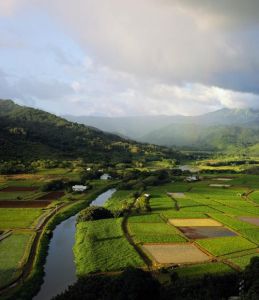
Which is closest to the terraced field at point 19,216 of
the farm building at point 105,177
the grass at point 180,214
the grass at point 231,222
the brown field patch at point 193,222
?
the farm building at point 105,177

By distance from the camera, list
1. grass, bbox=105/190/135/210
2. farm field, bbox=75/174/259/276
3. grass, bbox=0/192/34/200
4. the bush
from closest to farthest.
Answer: farm field, bbox=75/174/259/276, the bush, grass, bbox=105/190/135/210, grass, bbox=0/192/34/200

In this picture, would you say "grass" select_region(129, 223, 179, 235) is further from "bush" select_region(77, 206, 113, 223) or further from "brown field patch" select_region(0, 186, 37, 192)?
"brown field patch" select_region(0, 186, 37, 192)

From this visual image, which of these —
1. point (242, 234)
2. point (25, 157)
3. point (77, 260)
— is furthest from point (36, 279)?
point (25, 157)

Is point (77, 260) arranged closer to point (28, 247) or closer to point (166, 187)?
point (28, 247)

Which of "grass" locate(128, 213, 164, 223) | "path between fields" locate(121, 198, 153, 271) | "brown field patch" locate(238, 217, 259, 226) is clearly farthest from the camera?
"brown field patch" locate(238, 217, 259, 226)

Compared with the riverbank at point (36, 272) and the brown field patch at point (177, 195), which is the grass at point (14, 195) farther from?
the brown field patch at point (177, 195)

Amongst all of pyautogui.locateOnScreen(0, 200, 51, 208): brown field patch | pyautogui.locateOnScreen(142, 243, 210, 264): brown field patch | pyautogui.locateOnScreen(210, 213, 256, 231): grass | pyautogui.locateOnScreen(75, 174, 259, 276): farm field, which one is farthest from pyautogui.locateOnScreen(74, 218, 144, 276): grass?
pyautogui.locateOnScreen(0, 200, 51, 208): brown field patch
